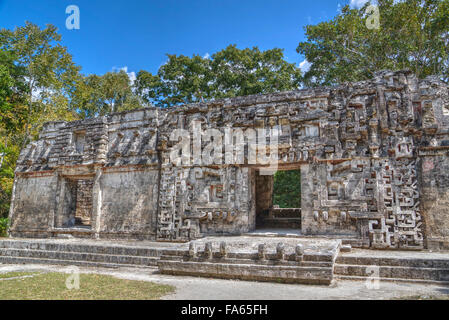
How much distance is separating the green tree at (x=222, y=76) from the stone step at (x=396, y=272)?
14275 millimetres

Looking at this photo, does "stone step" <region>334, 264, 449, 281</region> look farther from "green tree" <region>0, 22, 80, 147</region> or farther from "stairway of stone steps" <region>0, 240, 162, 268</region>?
"green tree" <region>0, 22, 80, 147</region>

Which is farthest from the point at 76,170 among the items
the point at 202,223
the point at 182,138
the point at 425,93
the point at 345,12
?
the point at 345,12

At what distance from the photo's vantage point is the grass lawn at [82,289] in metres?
5.19

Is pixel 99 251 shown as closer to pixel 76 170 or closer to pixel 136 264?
pixel 136 264

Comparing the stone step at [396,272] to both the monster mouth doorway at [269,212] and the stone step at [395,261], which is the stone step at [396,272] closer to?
the stone step at [395,261]

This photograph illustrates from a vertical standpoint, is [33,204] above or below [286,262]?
above

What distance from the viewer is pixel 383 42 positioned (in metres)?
15.7

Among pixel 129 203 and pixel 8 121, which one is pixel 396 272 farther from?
pixel 8 121

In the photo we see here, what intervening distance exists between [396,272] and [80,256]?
774 centimetres

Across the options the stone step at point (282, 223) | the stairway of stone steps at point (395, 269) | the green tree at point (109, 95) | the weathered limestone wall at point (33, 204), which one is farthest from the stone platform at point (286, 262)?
the green tree at point (109, 95)

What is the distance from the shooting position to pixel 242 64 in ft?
68.4

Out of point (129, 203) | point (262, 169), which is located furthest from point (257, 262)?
point (129, 203)

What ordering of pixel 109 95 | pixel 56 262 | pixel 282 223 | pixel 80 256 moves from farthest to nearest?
pixel 109 95 → pixel 282 223 → pixel 56 262 → pixel 80 256
